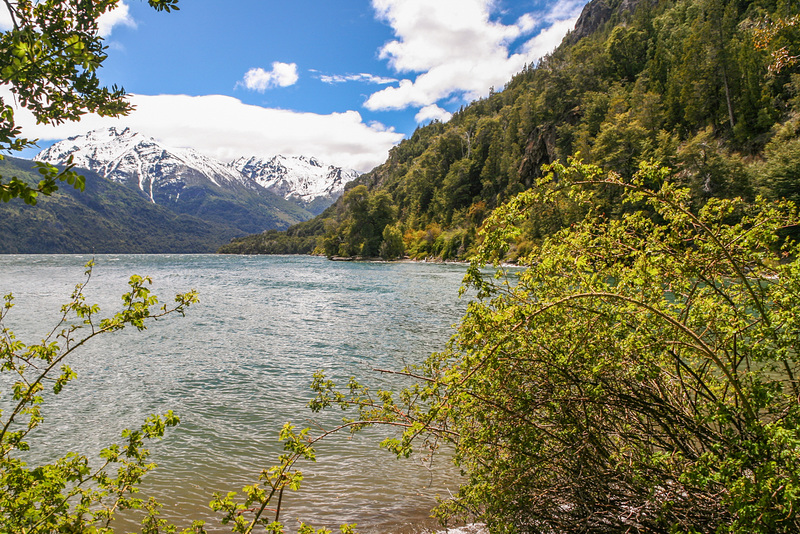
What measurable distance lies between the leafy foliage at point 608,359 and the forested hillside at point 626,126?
3.93 meters

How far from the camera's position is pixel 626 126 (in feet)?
214

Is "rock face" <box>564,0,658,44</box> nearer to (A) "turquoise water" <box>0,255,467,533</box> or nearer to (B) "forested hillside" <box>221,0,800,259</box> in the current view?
(B) "forested hillside" <box>221,0,800,259</box>

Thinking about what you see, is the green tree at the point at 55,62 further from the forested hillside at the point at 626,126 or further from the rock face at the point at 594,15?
the rock face at the point at 594,15

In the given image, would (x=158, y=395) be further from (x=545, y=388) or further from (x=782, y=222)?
(x=782, y=222)

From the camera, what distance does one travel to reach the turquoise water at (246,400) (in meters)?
7.46

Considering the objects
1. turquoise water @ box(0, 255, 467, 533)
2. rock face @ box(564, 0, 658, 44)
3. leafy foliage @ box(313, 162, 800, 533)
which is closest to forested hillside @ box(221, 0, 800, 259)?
rock face @ box(564, 0, 658, 44)

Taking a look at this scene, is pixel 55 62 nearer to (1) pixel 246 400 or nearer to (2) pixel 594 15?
(1) pixel 246 400

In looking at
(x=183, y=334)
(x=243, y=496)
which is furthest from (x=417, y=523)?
(x=183, y=334)

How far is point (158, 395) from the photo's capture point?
12.6 metres

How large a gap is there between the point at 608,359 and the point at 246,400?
35.4 ft

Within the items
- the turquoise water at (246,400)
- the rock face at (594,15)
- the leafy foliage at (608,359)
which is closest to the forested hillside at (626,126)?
the rock face at (594,15)

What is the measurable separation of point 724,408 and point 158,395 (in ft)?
45.9

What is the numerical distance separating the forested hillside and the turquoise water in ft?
23.4

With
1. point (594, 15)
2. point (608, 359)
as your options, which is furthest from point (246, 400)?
point (594, 15)
